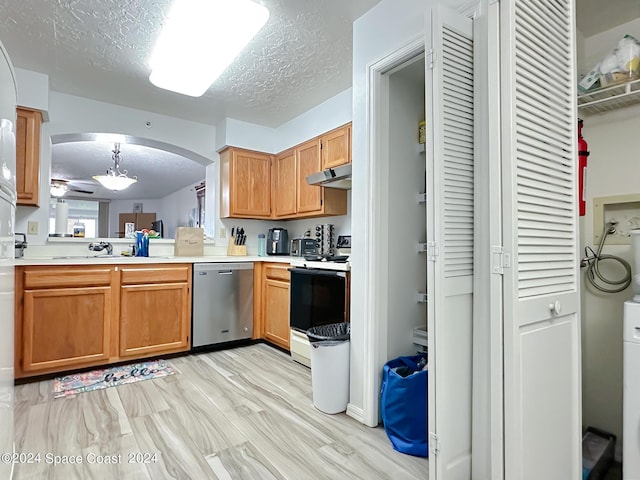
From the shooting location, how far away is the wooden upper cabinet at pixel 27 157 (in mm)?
2807

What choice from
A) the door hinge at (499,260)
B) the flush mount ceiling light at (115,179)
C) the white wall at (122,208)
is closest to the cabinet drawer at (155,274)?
→ the flush mount ceiling light at (115,179)

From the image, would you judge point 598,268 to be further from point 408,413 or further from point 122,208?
point 122,208

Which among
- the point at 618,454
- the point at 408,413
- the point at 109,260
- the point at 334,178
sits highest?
the point at 334,178

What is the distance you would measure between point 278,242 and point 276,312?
95cm

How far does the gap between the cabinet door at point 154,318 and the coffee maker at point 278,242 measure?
115cm

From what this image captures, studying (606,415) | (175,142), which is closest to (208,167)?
(175,142)

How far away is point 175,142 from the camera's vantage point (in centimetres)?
380

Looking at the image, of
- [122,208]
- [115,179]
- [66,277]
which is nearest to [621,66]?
[66,277]

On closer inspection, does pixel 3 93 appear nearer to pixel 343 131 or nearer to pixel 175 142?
pixel 343 131

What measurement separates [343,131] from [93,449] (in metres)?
2.75

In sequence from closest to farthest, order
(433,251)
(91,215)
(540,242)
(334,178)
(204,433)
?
(540,242), (433,251), (204,433), (334,178), (91,215)

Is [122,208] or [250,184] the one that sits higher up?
[122,208]

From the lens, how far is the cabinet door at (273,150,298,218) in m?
3.78

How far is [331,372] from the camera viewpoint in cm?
209
